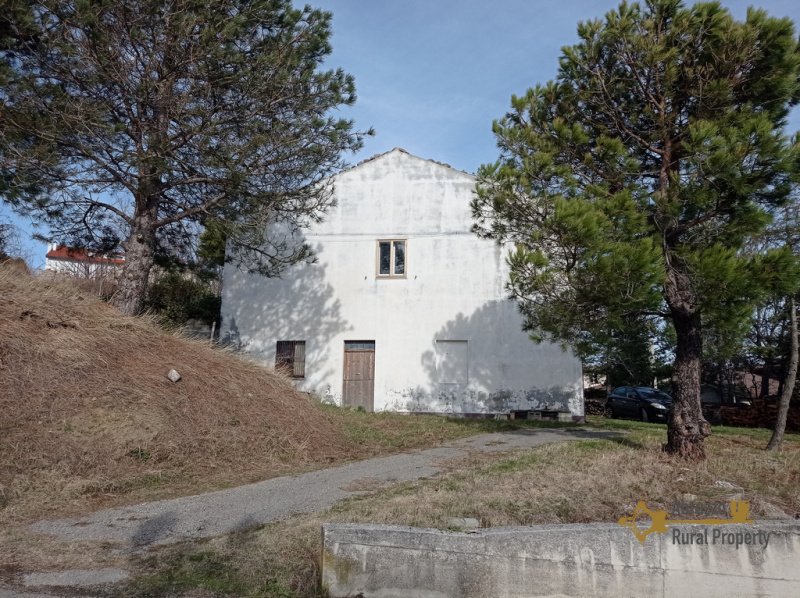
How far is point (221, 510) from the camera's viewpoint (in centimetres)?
654

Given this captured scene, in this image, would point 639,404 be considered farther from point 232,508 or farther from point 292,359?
point 232,508

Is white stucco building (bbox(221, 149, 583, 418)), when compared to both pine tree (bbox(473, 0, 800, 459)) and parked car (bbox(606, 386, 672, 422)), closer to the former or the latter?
parked car (bbox(606, 386, 672, 422))

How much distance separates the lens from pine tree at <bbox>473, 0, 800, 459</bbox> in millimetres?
7645

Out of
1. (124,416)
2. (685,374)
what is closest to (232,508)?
(124,416)

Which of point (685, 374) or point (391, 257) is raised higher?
point (391, 257)

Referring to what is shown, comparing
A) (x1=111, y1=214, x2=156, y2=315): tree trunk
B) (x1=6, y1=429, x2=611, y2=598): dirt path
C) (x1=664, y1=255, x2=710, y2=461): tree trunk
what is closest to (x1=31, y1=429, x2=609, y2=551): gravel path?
(x1=6, y1=429, x2=611, y2=598): dirt path

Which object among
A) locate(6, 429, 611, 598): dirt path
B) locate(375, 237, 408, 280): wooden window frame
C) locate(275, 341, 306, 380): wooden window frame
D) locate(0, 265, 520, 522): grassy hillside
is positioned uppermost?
locate(375, 237, 408, 280): wooden window frame

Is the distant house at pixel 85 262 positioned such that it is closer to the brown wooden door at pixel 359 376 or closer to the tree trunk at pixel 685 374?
the brown wooden door at pixel 359 376

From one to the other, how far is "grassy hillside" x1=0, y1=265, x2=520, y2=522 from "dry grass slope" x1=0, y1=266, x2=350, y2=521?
20 mm

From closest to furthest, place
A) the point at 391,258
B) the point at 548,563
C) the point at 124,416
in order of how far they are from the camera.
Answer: the point at 548,563 < the point at 124,416 < the point at 391,258

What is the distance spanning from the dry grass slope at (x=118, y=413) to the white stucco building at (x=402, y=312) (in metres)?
6.28

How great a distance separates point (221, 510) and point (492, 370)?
12.5m

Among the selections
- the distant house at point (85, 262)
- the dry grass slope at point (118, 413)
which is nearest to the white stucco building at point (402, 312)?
the distant house at point (85, 262)

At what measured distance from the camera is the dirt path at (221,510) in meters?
5.59
